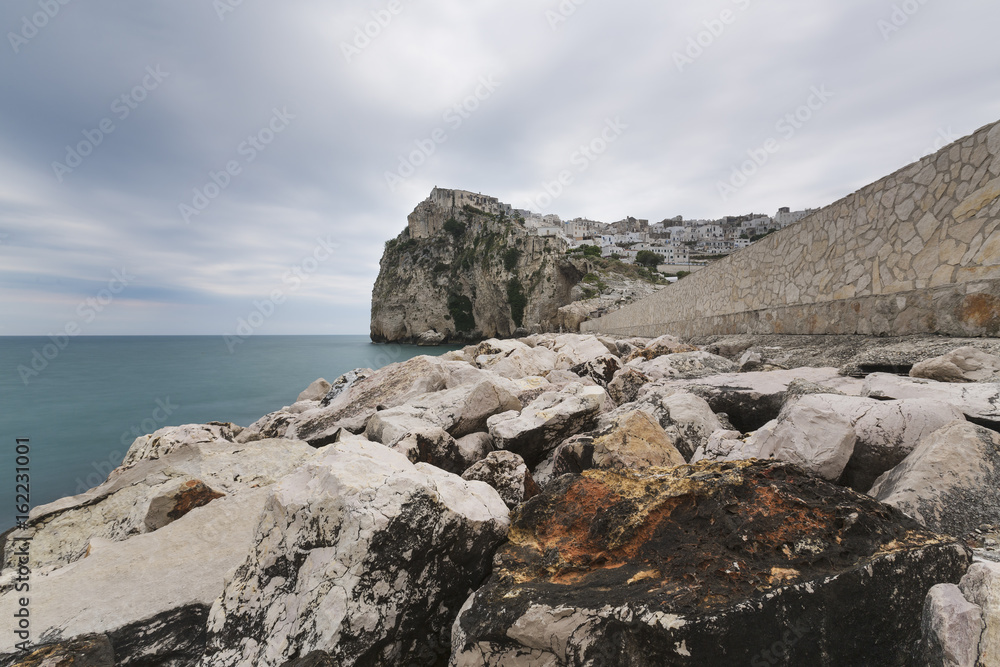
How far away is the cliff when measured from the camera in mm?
45312

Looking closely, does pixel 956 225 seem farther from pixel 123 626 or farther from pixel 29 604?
pixel 29 604

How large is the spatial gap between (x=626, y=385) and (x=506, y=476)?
7.49ft

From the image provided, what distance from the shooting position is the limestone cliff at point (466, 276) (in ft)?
154

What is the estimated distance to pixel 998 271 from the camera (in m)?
3.42

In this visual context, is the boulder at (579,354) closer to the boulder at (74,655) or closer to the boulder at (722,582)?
the boulder at (722,582)

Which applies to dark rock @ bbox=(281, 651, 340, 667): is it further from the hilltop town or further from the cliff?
the hilltop town

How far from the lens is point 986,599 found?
1.12 m

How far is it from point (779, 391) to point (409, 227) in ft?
234

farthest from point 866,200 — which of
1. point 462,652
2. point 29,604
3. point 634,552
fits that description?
point 29,604

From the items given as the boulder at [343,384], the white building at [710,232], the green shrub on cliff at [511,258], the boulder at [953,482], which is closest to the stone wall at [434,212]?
the green shrub on cliff at [511,258]

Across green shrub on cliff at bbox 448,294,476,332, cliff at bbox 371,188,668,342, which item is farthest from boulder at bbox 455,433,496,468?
green shrub on cliff at bbox 448,294,476,332

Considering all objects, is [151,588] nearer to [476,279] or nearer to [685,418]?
[685,418]

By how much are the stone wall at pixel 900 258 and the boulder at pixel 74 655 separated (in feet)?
20.5

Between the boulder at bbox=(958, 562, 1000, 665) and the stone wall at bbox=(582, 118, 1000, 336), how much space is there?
358cm
